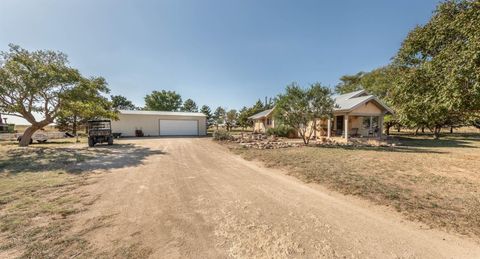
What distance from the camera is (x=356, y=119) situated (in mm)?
17953

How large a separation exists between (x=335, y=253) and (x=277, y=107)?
483 inches

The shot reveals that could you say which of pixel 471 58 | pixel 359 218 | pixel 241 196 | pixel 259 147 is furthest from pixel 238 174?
pixel 471 58

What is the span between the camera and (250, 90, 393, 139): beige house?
15297mm

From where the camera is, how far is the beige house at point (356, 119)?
15.3m

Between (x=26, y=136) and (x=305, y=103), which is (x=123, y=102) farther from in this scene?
(x=305, y=103)

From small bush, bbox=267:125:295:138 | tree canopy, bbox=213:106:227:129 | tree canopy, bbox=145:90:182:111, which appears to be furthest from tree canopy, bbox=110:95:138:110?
small bush, bbox=267:125:295:138

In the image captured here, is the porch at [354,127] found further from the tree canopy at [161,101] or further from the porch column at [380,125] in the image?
the tree canopy at [161,101]

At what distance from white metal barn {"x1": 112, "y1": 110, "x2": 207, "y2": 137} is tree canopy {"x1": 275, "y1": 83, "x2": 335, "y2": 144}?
16.1m

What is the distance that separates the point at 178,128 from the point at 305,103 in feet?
60.8

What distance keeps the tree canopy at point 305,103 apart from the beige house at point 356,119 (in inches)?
91.9

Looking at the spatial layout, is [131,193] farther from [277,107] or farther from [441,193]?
[277,107]

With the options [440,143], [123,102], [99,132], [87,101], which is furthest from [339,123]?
[123,102]

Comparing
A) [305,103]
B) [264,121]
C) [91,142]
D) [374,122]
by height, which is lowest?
[91,142]

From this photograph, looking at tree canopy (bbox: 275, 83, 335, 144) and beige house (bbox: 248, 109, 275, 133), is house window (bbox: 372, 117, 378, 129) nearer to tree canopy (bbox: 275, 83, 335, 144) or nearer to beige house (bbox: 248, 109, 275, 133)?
tree canopy (bbox: 275, 83, 335, 144)
